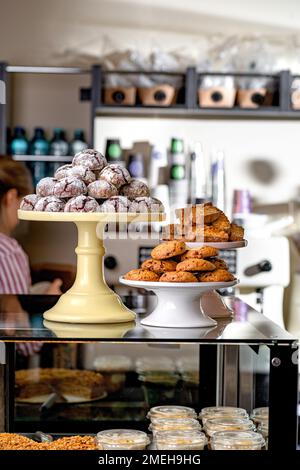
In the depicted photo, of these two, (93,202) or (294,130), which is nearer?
(93,202)

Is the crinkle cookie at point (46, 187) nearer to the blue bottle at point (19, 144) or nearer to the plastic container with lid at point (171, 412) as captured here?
the plastic container with lid at point (171, 412)

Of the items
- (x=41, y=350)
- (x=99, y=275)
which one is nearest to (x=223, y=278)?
(x=99, y=275)

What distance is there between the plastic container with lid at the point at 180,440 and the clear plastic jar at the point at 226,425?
24mm

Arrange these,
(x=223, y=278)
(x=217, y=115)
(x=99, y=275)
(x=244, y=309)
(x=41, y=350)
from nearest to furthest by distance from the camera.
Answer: (x=223, y=278)
(x=99, y=275)
(x=244, y=309)
(x=41, y=350)
(x=217, y=115)

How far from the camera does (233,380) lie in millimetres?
1660

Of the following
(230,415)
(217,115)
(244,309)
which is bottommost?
(230,415)

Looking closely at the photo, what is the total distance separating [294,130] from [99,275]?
2405 mm

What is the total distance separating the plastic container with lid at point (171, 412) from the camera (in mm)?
1542

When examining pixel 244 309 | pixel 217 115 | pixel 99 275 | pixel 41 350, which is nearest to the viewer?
pixel 99 275

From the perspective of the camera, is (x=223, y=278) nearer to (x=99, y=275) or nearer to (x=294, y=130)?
(x=99, y=275)

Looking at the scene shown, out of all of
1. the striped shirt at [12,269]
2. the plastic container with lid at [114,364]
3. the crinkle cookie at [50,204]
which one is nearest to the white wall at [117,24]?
the striped shirt at [12,269]

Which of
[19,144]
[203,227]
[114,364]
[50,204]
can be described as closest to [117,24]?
[19,144]

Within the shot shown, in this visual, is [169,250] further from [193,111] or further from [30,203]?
[193,111]

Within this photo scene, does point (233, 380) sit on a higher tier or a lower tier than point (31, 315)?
lower
